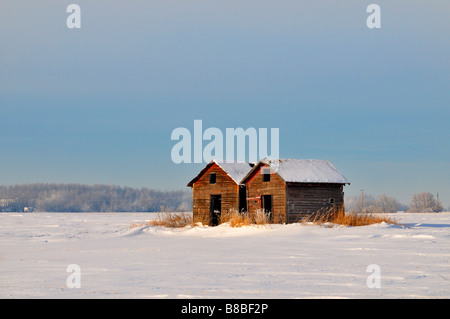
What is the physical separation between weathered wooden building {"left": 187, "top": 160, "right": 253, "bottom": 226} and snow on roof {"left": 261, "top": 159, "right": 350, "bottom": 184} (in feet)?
11.1

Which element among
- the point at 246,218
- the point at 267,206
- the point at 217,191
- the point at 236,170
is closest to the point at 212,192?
the point at 217,191

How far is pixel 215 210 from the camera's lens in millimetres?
40000

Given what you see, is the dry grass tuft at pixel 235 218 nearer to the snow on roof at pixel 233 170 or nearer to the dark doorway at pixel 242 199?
the dark doorway at pixel 242 199

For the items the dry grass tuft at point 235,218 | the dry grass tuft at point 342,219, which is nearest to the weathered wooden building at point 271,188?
the dry grass tuft at point 342,219

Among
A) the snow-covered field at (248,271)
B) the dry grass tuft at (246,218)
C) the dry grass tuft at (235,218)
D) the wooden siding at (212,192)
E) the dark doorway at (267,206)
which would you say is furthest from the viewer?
the wooden siding at (212,192)

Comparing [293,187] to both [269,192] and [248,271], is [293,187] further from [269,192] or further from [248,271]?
[248,271]

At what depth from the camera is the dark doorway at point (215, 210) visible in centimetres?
3912

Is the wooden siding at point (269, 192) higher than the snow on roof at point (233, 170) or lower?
lower

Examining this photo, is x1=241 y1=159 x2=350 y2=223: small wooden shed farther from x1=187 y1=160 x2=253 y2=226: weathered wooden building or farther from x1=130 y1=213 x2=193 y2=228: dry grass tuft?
x1=130 y1=213 x2=193 y2=228: dry grass tuft

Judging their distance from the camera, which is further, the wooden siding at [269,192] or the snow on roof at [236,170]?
the snow on roof at [236,170]

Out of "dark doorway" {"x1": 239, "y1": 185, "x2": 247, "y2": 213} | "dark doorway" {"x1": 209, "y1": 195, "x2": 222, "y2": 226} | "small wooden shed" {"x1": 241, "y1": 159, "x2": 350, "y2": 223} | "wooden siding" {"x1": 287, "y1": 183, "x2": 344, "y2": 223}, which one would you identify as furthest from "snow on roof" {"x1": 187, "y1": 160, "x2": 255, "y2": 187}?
"wooden siding" {"x1": 287, "y1": 183, "x2": 344, "y2": 223}

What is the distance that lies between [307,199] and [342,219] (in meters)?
2.84

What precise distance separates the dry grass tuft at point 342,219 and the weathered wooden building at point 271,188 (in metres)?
0.43

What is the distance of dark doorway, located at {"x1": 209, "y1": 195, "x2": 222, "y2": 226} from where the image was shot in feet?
128
